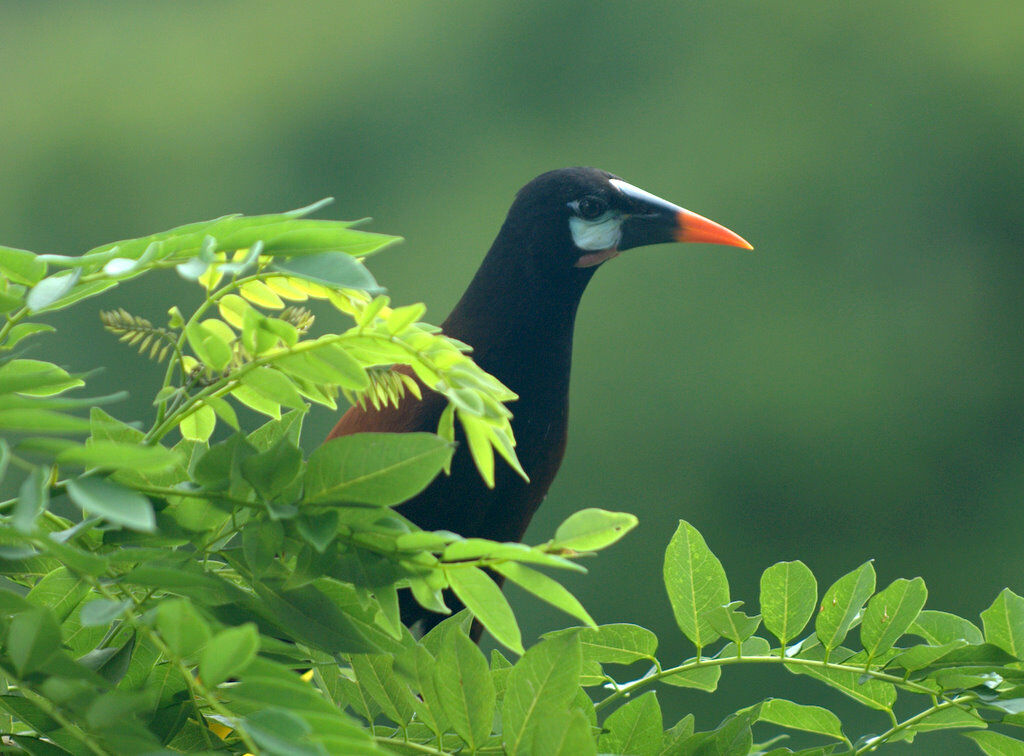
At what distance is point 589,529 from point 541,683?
1.5 inches

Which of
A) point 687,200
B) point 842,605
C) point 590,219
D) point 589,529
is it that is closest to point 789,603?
point 842,605

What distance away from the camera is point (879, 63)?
14.8 ft

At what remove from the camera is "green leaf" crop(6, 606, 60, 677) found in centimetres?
18

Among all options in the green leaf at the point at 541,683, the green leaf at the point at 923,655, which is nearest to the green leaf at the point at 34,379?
the green leaf at the point at 541,683

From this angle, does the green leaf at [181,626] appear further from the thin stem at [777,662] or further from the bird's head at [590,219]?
the bird's head at [590,219]

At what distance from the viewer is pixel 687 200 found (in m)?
3.74

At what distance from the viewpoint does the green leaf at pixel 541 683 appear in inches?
8.7

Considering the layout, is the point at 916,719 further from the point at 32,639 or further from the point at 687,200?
the point at 687,200

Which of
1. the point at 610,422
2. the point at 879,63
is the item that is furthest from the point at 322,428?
the point at 879,63

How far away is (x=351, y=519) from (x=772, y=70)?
4.68 metres

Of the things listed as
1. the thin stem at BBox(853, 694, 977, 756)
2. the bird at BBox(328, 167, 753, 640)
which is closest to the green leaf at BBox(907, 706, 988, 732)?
the thin stem at BBox(853, 694, 977, 756)

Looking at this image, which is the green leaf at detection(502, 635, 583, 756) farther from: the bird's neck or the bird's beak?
the bird's beak

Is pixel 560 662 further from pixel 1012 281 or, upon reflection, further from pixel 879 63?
pixel 879 63

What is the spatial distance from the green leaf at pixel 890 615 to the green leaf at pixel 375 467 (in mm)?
142
